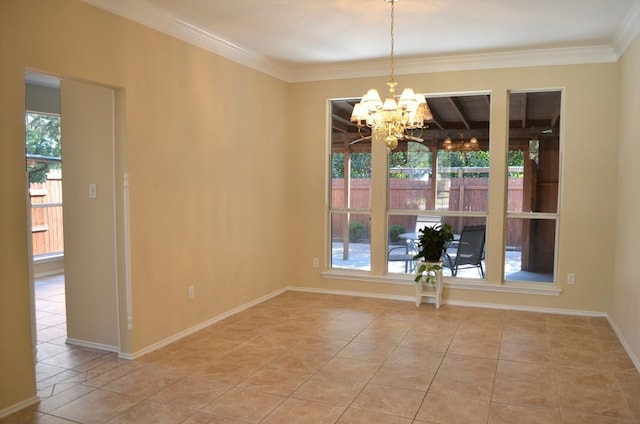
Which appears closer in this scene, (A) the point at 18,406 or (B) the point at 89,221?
(A) the point at 18,406

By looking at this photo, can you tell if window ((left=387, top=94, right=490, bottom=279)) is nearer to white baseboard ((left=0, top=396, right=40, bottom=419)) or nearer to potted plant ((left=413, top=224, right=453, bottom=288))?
potted plant ((left=413, top=224, right=453, bottom=288))

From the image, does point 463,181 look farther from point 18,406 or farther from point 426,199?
point 18,406

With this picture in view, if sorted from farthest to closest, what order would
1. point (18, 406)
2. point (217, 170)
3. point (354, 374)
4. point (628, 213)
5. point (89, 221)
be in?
1. point (217, 170)
2. point (628, 213)
3. point (89, 221)
4. point (354, 374)
5. point (18, 406)

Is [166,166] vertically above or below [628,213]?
above

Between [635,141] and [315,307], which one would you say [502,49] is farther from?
[315,307]

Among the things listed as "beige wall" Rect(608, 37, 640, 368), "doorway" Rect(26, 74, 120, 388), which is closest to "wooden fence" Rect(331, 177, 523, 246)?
"beige wall" Rect(608, 37, 640, 368)

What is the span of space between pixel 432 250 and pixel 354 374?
88.9 inches

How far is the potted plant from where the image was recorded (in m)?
5.33

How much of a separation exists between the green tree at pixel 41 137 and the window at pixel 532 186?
6.38 meters

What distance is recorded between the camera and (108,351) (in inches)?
154

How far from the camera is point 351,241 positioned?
6.07 meters

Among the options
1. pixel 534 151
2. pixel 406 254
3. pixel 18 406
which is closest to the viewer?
pixel 18 406

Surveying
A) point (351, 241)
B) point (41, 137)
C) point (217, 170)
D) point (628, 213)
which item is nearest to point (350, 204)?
point (351, 241)

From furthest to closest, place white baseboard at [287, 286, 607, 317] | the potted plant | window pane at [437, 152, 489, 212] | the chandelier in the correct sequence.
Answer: window pane at [437, 152, 489, 212]
the potted plant
white baseboard at [287, 286, 607, 317]
the chandelier
